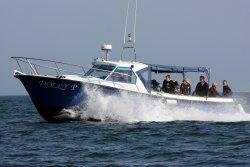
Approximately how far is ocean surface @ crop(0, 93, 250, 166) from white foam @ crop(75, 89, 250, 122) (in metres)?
0.04

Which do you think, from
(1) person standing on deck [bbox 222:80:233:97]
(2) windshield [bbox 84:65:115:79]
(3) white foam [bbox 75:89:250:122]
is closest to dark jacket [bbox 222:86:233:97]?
(1) person standing on deck [bbox 222:80:233:97]

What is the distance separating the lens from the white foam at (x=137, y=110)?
75.1ft

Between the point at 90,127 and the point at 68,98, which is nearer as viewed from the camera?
the point at 90,127

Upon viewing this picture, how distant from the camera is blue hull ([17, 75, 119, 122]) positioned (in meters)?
22.4

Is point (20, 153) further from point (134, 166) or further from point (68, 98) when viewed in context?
point (68, 98)

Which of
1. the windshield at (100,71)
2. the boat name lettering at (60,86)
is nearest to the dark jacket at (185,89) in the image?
the windshield at (100,71)

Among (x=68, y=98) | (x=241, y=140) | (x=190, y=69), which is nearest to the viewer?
(x=241, y=140)

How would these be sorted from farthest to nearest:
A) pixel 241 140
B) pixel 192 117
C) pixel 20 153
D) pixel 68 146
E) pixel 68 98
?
pixel 192 117
pixel 68 98
pixel 241 140
pixel 68 146
pixel 20 153

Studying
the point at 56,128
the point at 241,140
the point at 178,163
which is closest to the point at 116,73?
the point at 56,128

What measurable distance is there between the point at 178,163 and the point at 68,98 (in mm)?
9380

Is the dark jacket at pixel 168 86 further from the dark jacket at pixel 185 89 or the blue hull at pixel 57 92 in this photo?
the blue hull at pixel 57 92

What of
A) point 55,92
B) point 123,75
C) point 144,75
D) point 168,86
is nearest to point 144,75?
point 144,75

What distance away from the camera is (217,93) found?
26.4 m

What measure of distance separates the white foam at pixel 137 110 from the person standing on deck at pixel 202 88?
749 mm
